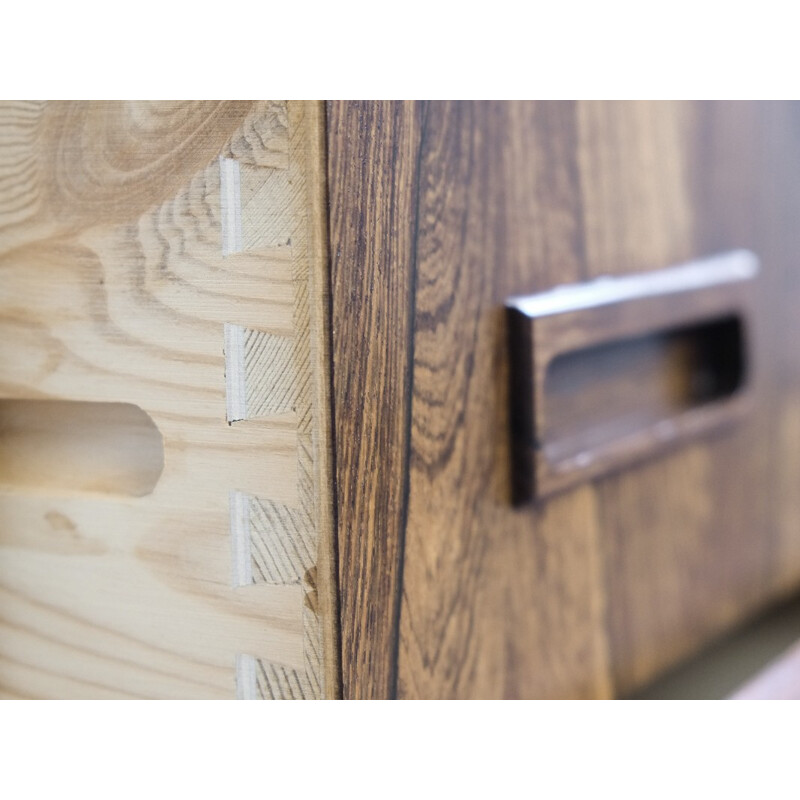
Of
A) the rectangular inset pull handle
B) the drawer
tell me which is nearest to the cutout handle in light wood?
the drawer

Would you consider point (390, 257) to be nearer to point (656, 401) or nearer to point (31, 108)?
point (31, 108)

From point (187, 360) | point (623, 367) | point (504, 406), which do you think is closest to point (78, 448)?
point (187, 360)

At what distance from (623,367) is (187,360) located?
0.26 metres

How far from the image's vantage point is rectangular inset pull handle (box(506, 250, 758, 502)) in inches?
14.9

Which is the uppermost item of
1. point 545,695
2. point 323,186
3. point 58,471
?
point 323,186

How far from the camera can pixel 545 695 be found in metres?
0.42

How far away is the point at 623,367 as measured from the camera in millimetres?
474

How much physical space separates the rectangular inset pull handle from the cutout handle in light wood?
157mm

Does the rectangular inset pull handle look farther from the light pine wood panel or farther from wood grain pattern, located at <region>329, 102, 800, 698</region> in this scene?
the light pine wood panel

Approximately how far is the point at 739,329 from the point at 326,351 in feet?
1.12

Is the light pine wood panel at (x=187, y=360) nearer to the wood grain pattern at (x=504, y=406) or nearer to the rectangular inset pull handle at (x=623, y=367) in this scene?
the wood grain pattern at (x=504, y=406)

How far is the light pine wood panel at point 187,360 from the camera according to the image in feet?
0.95

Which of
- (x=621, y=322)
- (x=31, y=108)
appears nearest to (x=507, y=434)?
(x=621, y=322)

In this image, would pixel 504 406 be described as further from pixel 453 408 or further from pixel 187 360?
pixel 187 360
